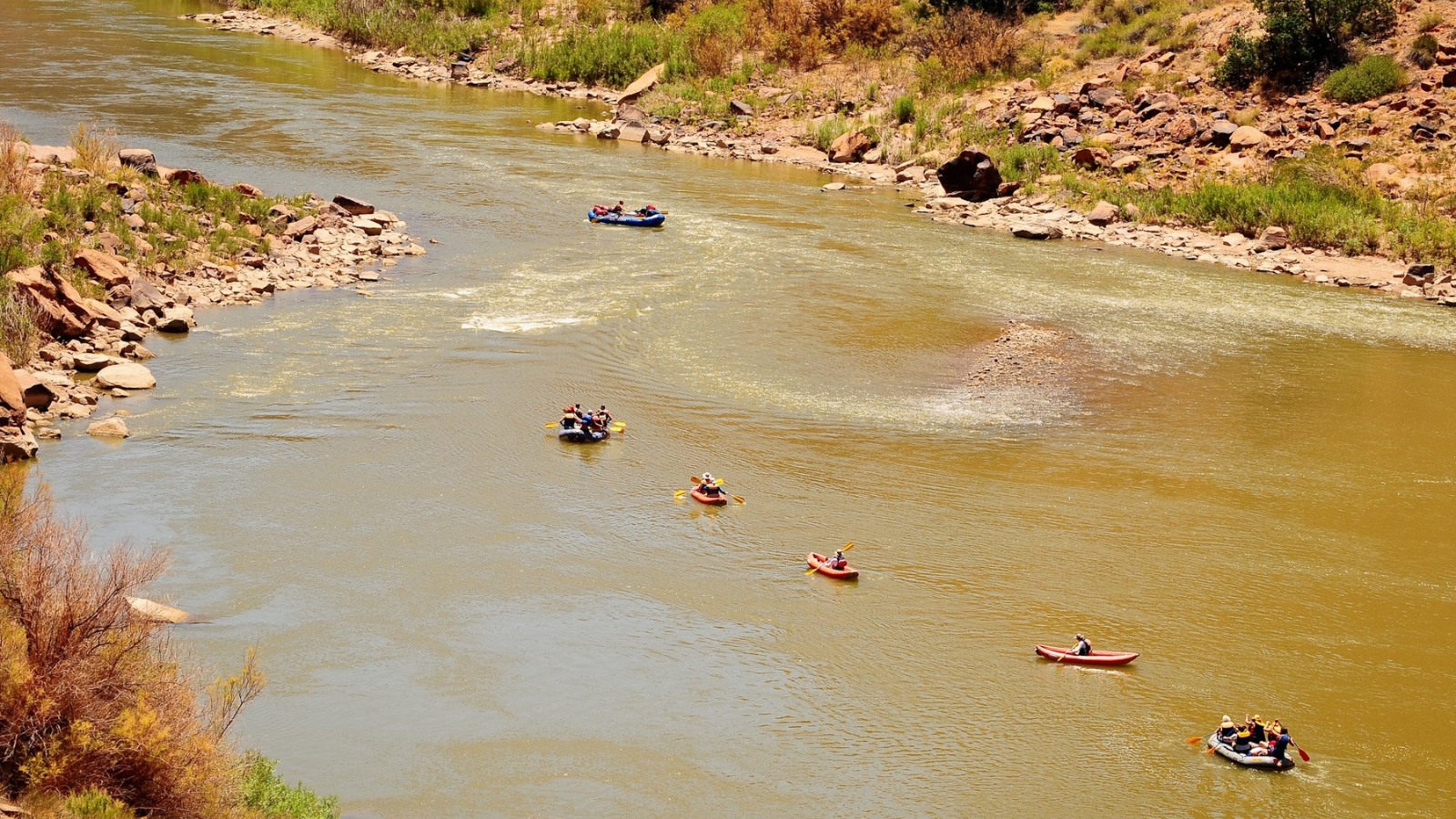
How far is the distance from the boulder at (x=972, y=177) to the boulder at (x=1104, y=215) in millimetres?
3346

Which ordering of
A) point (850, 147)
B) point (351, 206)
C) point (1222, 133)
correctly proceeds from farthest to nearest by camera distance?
point (850, 147), point (1222, 133), point (351, 206)

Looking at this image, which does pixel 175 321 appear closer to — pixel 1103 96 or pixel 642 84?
pixel 1103 96

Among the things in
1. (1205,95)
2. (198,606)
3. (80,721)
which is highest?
(1205,95)

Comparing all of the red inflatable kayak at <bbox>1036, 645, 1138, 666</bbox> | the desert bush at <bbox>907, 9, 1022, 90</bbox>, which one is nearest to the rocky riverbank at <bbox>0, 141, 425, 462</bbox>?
the red inflatable kayak at <bbox>1036, 645, 1138, 666</bbox>

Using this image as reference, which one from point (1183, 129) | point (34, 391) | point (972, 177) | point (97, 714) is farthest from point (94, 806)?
point (1183, 129)

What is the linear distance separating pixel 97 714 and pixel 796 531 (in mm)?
9653

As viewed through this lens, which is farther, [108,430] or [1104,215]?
[1104,215]

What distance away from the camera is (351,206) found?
102 ft

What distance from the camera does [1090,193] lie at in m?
38.0

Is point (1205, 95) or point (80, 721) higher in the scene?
point (1205, 95)

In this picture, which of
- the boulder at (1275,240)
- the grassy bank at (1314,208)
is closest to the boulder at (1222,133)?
the grassy bank at (1314,208)

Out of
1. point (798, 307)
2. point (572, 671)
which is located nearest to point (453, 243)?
point (798, 307)

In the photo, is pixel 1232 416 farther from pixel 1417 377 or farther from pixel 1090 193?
pixel 1090 193

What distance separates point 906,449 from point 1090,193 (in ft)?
67.6
